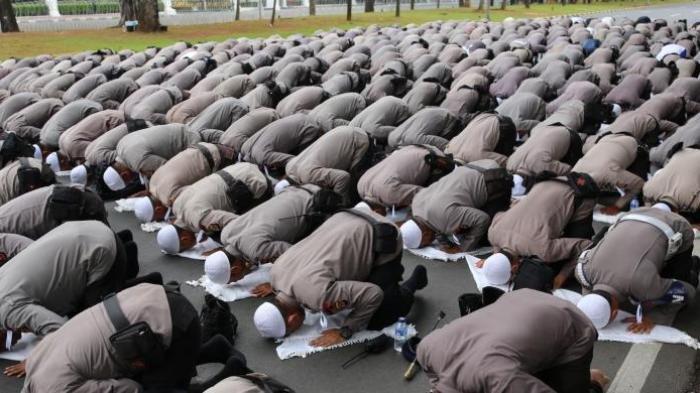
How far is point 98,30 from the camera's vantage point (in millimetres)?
26406

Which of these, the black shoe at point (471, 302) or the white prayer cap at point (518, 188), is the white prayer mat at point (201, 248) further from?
the white prayer cap at point (518, 188)

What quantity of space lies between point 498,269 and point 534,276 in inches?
15.0

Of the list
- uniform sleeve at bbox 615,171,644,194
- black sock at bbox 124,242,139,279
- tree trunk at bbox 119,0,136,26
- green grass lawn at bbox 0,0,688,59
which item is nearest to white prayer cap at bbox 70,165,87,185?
black sock at bbox 124,242,139,279

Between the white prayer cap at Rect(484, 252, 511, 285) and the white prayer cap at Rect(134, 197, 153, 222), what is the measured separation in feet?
11.9

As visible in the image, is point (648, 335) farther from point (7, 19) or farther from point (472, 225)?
point (7, 19)

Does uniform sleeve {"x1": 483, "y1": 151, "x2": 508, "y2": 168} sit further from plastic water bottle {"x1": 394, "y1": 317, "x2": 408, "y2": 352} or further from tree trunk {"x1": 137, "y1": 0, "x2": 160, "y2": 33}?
tree trunk {"x1": 137, "y1": 0, "x2": 160, "y2": 33}

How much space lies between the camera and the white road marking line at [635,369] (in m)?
3.61

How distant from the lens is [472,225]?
17.9 ft

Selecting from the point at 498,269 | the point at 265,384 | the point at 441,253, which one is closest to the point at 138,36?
the point at 441,253

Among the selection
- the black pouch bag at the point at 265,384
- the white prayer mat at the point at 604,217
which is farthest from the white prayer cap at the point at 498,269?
the black pouch bag at the point at 265,384

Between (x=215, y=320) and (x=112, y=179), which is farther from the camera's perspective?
(x=112, y=179)

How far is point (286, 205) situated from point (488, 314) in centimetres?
246

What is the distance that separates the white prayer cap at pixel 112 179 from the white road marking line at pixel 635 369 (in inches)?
228

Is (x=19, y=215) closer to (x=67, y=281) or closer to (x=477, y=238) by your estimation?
(x=67, y=281)
